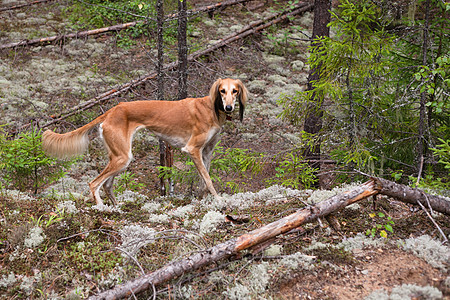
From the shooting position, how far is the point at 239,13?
17422 millimetres

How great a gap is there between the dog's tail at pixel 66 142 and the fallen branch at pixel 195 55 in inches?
121

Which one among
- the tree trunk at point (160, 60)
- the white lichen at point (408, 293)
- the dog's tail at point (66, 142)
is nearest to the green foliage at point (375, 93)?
the white lichen at point (408, 293)

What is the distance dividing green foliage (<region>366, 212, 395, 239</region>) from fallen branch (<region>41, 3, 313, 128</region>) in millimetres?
6231

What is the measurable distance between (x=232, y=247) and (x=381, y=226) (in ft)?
6.41

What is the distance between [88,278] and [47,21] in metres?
15.9

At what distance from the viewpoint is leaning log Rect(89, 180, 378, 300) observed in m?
3.45

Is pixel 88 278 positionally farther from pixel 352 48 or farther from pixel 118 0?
pixel 118 0

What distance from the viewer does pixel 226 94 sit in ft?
21.2

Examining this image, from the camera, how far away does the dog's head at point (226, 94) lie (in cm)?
637

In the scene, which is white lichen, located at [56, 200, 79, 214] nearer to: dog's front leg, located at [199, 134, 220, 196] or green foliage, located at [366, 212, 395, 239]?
dog's front leg, located at [199, 134, 220, 196]

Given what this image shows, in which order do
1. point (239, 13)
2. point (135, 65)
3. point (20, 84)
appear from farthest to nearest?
point (239, 13), point (135, 65), point (20, 84)

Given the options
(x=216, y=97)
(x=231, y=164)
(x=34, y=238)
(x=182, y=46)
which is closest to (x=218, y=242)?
(x=34, y=238)

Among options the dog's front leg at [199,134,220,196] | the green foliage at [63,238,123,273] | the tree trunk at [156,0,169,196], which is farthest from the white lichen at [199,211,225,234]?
the tree trunk at [156,0,169,196]

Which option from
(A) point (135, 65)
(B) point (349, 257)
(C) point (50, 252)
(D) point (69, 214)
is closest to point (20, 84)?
(A) point (135, 65)
